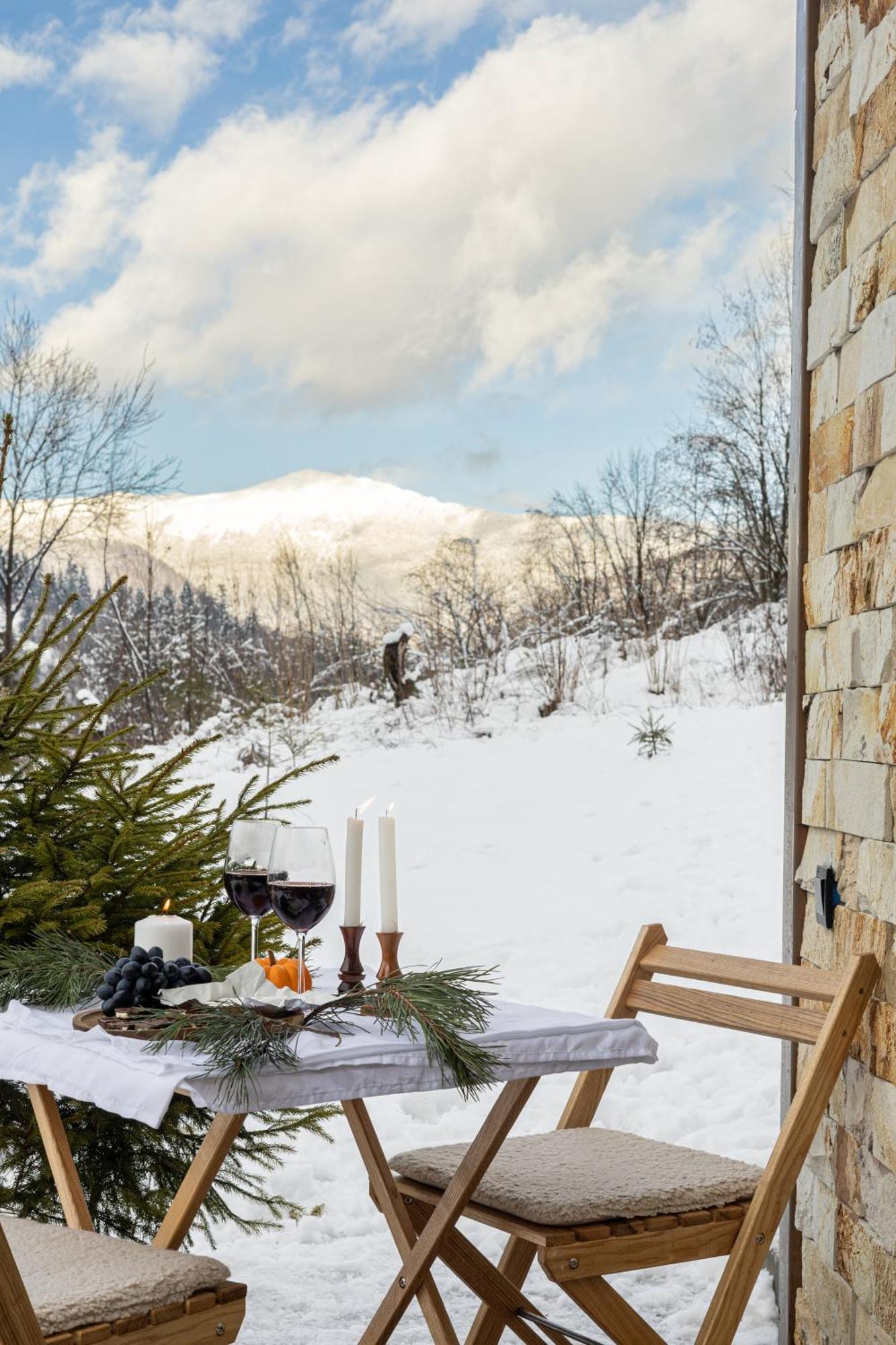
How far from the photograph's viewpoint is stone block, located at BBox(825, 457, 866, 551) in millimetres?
2217

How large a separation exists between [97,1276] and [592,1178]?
0.80m

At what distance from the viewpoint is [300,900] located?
6.03ft

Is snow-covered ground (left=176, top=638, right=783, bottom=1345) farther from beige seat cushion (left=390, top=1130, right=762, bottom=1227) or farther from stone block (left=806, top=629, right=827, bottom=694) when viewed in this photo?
stone block (left=806, top=629, right=827, bottom=694)

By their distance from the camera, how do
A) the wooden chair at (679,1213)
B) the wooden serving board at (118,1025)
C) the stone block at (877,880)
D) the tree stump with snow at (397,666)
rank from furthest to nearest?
the tree stump with snow at (397,666) → the stone block at (877,880) → the wooden chair at (679,1213) → the wooden serving board at (118,1025)

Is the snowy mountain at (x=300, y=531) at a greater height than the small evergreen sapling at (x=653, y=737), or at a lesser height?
greater

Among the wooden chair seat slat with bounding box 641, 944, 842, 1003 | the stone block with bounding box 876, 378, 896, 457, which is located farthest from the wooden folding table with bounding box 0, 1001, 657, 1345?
the stone block with bounding box 876, 378, 896, 457

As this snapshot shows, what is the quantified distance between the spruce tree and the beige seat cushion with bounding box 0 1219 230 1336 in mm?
798

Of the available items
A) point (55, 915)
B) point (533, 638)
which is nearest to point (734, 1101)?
point (55, 915)

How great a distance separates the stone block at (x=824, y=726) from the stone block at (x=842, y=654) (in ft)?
0.10

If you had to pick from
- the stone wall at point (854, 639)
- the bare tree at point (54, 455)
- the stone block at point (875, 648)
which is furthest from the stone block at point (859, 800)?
the bare tree at point (54, 455)

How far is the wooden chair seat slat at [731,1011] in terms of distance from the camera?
212 cm

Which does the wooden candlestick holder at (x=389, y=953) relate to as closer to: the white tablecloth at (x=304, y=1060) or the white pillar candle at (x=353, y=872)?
the white pillar candle at (x=353, y=872)

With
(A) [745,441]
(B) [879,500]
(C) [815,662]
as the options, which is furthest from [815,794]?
(A) [745,441]

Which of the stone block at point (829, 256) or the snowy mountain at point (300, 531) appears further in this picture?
the snowy mountain at point (300, 531)
